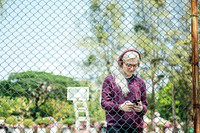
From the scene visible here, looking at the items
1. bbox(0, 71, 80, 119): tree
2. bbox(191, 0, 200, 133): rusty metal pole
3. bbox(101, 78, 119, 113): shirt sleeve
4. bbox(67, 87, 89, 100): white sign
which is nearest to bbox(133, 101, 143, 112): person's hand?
bbox(101, 78, 119, 113): shirt sleeve

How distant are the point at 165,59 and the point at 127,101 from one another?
193 inches

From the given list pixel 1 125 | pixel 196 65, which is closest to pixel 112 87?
pixel 196 65

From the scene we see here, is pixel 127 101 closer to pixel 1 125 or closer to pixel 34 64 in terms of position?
pixel 34 64

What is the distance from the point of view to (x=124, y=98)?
2025 mm

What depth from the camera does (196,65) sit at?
2.08m

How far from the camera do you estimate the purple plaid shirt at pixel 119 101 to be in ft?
6.56

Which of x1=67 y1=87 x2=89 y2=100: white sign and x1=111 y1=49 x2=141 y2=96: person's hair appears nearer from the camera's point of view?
x1=111 y1=49 x2=141 y2=96: person's hair

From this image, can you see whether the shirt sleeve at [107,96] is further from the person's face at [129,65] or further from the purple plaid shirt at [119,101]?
the person's face at [129,65]

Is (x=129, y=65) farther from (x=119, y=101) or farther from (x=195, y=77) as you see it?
(x=195, y=77)

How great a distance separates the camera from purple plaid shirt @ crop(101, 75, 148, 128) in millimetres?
2000

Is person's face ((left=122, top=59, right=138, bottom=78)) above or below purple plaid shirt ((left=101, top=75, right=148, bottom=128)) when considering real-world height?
above

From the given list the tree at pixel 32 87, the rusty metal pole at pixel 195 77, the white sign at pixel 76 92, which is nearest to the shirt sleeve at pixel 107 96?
the rusty metal pole at pixel 195 77

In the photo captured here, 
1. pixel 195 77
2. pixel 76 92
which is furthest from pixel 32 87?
pixel 195 77

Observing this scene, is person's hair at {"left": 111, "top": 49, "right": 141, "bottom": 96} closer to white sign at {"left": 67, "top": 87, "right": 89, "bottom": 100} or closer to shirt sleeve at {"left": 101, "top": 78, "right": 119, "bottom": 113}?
shirt sleeve at {"left": 101, "top": 78, "right": 119, "bottom": 113}
